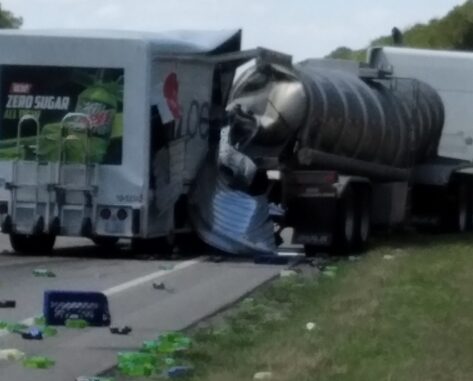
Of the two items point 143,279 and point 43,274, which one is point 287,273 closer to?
point 143,279

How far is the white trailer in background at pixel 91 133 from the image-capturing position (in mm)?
24625

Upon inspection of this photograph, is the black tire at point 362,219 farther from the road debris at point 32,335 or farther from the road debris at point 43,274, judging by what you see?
the road debris at point 32,335

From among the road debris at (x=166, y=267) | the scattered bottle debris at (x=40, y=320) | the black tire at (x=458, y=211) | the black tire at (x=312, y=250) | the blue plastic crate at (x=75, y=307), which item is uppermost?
the blue plastic crate at (x=75, y=307)

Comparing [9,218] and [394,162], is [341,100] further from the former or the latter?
[9,218]

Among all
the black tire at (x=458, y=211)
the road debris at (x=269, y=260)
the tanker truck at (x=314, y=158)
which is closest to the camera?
the road debris at (x=269, y=260)

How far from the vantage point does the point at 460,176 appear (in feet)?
112

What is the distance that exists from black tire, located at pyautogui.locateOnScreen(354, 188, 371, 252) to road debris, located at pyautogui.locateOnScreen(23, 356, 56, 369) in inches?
611

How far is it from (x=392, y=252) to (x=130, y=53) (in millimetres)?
5395

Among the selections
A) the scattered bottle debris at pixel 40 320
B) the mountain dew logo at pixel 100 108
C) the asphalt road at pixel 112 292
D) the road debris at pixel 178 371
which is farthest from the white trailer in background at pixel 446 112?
the road debris at pixel 178 371

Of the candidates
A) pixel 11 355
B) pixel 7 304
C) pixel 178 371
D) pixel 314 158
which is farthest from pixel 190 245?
pixel 178 371

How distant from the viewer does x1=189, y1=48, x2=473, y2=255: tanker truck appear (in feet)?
86.2

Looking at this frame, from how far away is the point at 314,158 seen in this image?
26.9m

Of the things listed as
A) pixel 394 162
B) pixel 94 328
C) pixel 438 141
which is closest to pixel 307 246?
pixel 394 162

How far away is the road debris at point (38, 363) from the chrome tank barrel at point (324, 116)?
13.6 m
